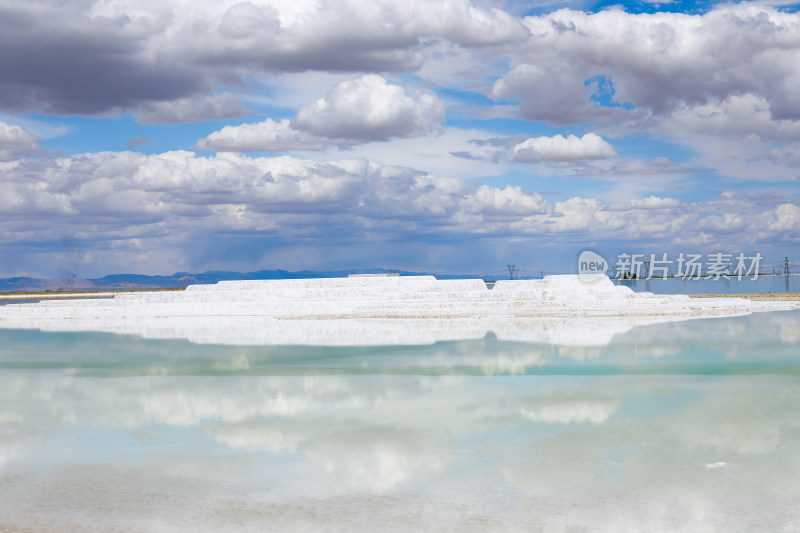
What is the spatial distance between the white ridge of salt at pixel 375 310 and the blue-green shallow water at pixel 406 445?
899 cm

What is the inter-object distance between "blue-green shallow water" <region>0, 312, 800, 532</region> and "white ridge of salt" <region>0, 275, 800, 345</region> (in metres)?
8.99

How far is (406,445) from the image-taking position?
9.83m

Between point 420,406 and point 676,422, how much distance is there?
14.4ft

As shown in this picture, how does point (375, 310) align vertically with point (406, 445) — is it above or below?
above

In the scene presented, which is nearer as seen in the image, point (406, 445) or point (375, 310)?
point (406, 445)

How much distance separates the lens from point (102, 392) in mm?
14852

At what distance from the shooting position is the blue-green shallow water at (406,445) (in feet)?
23.2

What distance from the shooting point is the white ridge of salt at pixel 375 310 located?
92.6 ft

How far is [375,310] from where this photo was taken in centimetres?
3481

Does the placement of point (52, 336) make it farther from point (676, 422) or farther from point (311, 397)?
point (676, 422)

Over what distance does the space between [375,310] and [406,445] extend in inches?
985

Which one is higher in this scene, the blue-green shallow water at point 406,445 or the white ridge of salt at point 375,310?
the white ridge of salt at point 375,310

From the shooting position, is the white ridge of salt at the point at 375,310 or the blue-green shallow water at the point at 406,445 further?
the white ridge of salt at the point at 375,310

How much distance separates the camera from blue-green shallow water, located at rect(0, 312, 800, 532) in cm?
708
